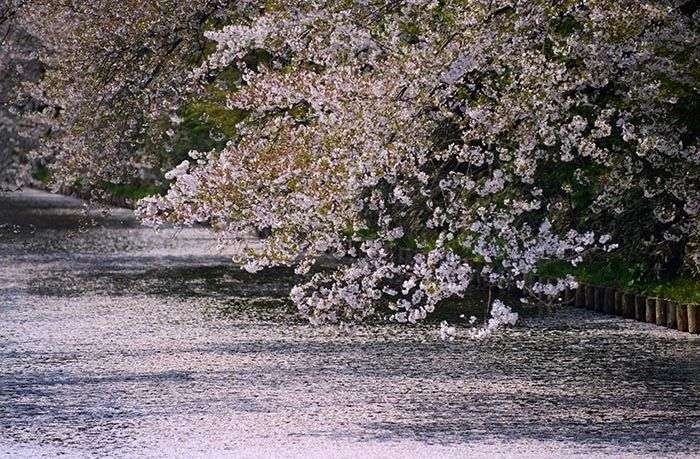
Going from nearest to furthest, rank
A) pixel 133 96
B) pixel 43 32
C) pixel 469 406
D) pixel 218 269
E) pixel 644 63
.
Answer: pixel 469 406 < pixel 644 63 < pixel 133 96 < pixel 218 269 < pixel 43 32

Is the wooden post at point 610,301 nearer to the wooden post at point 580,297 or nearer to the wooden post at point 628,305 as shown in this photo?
the wooden post at point 628,305

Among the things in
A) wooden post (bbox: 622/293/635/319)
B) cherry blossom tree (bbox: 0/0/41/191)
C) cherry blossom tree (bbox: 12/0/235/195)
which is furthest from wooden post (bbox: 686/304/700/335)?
cherry blossom tree (bbox: 0/0/41/191)

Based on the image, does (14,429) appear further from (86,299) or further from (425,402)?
(86,299)

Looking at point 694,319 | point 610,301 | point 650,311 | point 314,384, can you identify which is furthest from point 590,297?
point 314,384

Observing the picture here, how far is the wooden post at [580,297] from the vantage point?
20609 millimetres

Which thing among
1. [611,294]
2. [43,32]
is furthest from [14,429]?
[43,32]

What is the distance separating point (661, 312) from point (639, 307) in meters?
0.70

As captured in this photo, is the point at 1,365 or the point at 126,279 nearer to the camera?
the point at 1,365

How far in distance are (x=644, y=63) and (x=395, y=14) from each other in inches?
112

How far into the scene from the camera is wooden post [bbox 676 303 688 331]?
17.4 metres

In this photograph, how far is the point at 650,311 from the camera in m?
18.5

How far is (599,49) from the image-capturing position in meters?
16.0

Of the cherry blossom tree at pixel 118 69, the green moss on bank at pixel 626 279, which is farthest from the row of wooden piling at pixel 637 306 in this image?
the cherry blossom tree at pixel 118 69

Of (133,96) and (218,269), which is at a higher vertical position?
(133,96)
